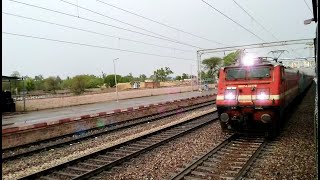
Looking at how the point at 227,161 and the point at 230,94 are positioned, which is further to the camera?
the point at 230,94

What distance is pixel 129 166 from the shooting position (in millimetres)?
8031

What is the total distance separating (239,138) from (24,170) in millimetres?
7096

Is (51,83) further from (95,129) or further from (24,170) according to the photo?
(24,170)

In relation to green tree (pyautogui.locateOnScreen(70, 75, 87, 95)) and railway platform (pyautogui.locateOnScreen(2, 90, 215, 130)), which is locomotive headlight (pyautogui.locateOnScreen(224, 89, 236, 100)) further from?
green tree (pyautogui.locateOnScreen(70, 75, 87, 95))

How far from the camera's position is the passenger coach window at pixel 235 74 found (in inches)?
444

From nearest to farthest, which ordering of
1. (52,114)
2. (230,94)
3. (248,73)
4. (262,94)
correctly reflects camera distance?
(262,94), (230,94), (248,73), (52,114)

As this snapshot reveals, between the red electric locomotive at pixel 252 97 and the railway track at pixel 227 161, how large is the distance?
623 millimetres

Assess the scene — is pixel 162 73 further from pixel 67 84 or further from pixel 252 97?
pixel 252 97

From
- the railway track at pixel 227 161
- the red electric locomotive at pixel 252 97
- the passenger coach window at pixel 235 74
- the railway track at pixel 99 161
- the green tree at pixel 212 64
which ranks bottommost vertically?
the railway track at pixel 227 161

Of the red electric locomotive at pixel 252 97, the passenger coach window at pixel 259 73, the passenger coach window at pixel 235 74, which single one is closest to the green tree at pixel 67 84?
the passenger coach window at pixel 235 74

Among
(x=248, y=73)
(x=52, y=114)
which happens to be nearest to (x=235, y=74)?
(x=248, y=73)

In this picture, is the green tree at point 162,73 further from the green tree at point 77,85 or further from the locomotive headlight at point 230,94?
the locomotive headlight at point 230,94

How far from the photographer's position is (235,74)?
1143 cm

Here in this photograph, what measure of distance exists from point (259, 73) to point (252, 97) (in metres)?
1.06
